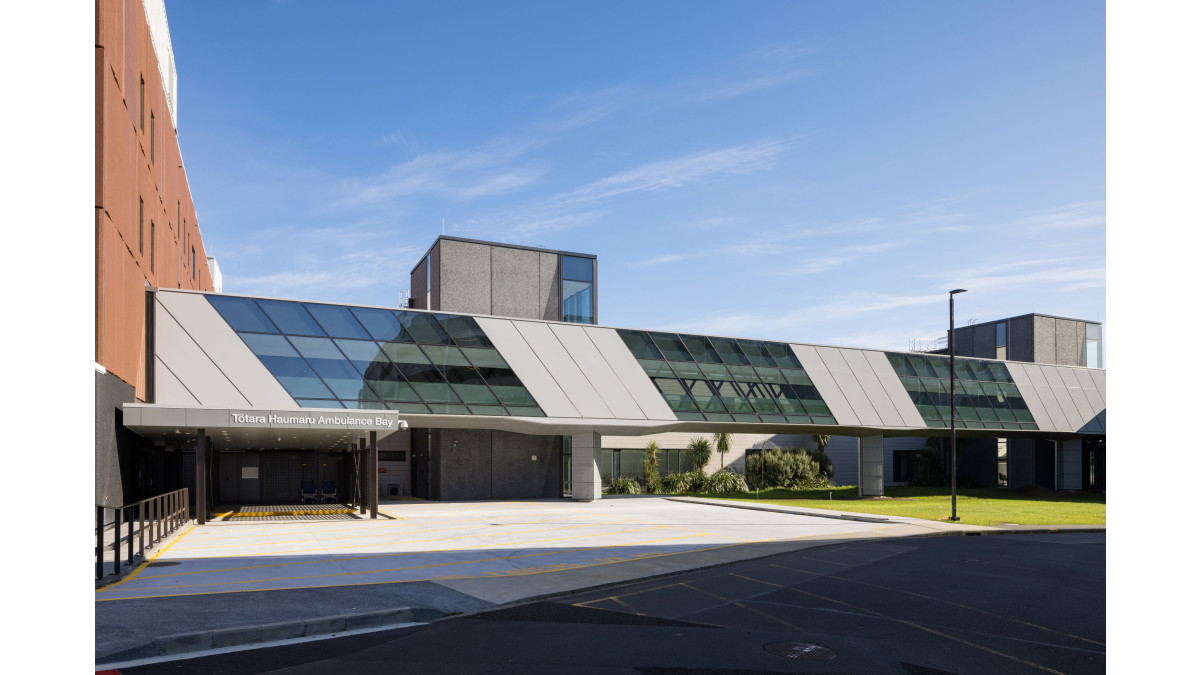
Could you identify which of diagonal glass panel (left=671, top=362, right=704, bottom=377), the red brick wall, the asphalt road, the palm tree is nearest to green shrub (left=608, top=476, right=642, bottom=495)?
the palm tree

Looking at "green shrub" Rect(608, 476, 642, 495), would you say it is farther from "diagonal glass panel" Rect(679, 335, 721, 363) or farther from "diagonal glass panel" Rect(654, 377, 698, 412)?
"diagonal glass panel" Rect(679, 335, 721, 363)

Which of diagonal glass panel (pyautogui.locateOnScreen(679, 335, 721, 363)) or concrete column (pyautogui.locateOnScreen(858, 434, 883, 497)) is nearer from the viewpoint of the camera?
diagonal glass panel (pyautogui.locateOnScreen(679, 335, 721, 363))

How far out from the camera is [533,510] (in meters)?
32.6

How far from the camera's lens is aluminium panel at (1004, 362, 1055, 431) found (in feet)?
167

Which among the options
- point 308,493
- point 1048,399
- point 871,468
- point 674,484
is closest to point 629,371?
point 674,484

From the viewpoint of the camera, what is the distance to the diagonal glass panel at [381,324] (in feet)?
109

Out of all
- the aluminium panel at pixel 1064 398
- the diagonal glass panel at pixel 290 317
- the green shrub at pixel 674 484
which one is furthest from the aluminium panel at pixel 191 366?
the aluminium panel at pixel 1064 398

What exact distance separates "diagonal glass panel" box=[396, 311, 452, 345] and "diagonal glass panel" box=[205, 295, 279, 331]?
527 cm

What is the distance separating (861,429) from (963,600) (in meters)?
32.9

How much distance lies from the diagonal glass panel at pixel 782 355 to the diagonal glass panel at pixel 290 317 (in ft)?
74.9

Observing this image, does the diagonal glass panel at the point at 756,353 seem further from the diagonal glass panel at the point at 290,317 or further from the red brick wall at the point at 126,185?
the red brick wall at the point at 126,185

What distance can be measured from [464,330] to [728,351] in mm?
13952

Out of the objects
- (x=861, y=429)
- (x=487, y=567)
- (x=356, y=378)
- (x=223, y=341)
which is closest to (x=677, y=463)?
(x=861, y=429)

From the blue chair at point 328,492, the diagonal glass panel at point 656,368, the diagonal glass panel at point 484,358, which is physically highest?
the diagonal glass panel at point 484,358
